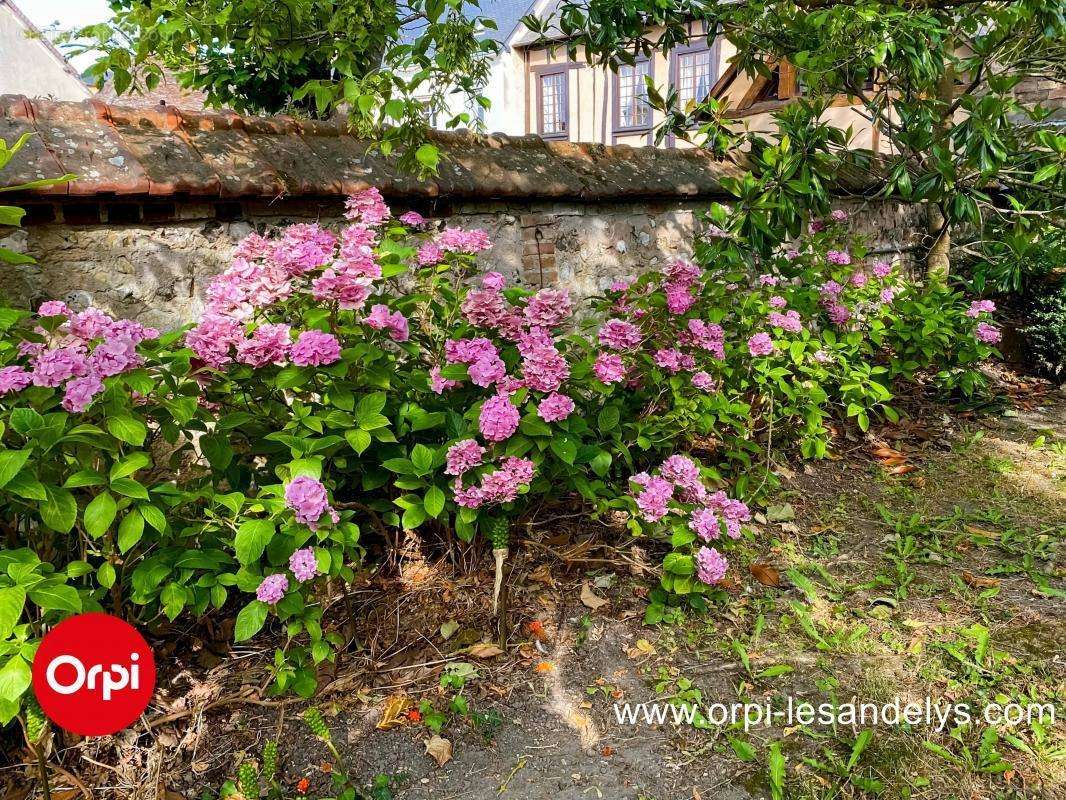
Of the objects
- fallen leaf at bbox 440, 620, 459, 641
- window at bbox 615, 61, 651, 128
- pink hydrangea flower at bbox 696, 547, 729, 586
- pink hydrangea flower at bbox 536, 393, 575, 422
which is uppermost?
window at bbox 615, 61, 651, 128

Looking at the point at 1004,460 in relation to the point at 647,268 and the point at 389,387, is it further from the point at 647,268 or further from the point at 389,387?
the point at 389,387

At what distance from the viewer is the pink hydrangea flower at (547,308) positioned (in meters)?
2.55

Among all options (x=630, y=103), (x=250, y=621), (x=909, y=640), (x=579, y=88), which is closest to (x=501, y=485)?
(x=250, y=621)

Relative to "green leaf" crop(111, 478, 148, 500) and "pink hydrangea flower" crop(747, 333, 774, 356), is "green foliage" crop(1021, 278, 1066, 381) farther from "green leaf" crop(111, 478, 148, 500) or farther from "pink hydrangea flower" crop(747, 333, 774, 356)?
"green leaf" crop(111, 478, 148, 500)

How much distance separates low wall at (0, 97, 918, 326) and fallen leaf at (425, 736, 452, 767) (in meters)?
1.78

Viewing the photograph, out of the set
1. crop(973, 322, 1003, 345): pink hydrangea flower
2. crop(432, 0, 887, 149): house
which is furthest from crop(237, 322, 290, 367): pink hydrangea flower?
crop(432, 0, 887, 149): house

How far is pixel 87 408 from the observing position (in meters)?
1.82

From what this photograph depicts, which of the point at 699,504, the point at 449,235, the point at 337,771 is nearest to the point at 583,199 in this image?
the point at 449,235

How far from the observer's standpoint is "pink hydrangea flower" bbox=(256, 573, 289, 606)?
77.4 inches

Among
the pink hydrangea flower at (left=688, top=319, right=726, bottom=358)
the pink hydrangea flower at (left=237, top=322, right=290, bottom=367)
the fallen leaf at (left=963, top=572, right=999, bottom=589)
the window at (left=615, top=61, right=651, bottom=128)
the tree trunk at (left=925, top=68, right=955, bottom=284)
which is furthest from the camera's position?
the window at (left=615, top=61, right=651, bottom=128)

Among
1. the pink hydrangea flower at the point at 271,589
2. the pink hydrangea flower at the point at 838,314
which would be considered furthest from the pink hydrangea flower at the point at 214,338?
the pink hydrangea flower at the point at 838,314

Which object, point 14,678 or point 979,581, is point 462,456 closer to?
point 14,678

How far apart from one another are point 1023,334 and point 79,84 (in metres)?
17.7

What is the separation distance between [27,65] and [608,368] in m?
16.7
